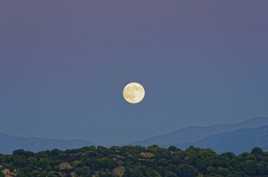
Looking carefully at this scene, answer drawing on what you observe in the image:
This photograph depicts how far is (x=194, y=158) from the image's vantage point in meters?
76.8

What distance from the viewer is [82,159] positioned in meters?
74.3

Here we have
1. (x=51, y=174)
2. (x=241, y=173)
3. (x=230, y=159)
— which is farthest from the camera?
(x=230, y=159)

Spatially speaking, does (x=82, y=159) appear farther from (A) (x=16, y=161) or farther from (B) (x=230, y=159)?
(B) (x=230, y=159)

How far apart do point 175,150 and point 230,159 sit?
6.43 metres

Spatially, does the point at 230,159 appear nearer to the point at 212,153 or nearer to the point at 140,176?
the point at 212,153

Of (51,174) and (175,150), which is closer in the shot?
(51,174)

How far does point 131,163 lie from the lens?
73625 mm

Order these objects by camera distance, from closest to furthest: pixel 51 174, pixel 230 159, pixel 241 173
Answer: pixel 51 174, pixel 241 173, pixel 230 159

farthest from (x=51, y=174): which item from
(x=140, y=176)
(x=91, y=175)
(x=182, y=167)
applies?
(x=182, y=167)

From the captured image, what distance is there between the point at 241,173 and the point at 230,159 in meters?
4.91

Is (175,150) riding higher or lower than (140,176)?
higher

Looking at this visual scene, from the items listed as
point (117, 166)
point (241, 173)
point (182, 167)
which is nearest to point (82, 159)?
point (117, 166)

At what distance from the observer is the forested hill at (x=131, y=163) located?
232 ft

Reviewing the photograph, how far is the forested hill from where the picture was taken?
70575mm
